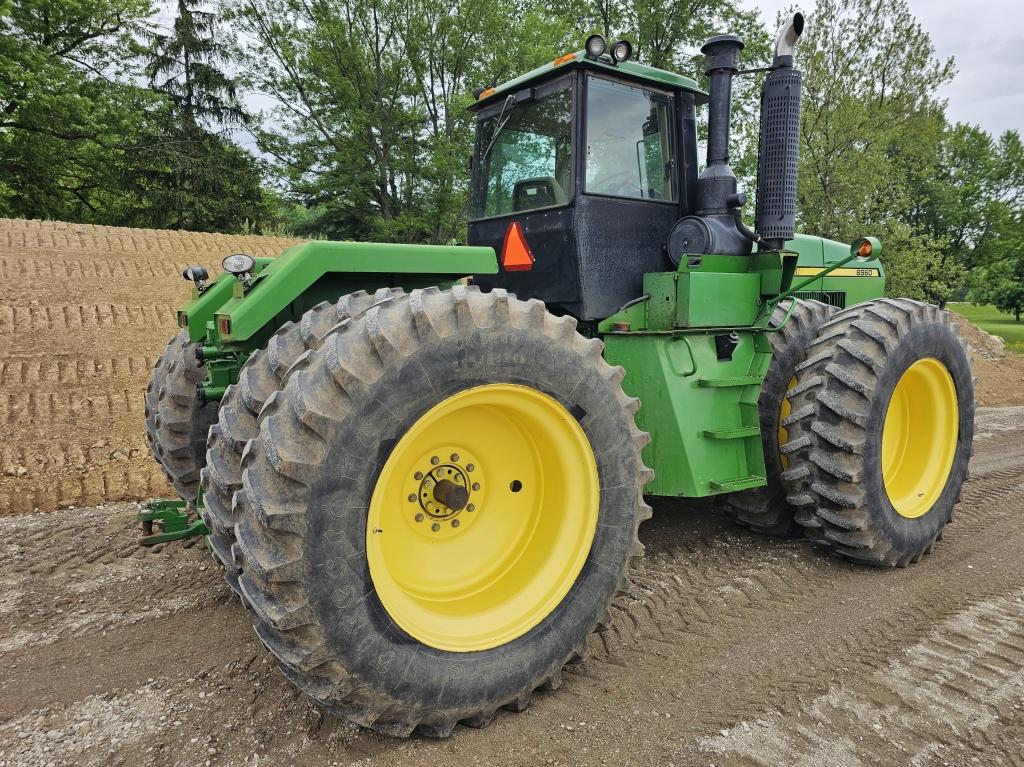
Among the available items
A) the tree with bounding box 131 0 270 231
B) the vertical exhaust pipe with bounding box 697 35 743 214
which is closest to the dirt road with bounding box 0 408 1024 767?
the vertical exhaust pipe with bounding box 697 35 743 214

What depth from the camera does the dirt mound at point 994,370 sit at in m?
11.8

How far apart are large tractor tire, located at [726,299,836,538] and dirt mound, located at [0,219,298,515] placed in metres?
4.71

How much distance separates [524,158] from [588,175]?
0.51m

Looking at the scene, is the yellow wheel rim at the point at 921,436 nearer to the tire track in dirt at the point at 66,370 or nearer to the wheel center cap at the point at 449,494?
the wheel center cap at the point at 449,494

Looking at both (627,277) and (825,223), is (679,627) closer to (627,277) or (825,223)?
(627,277)

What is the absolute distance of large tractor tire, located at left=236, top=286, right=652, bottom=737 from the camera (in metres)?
2.06

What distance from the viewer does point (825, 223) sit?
15969 millimetres

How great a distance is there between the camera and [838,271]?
6.21 metres

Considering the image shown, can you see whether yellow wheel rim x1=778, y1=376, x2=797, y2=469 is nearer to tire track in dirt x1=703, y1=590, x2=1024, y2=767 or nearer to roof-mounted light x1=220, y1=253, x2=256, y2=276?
tire track in dirt x1=703, y1=590, x2=1024, y2=767

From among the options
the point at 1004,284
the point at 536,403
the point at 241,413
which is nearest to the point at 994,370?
the point at 536,403

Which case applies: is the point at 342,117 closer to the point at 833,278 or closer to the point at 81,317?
the point at 81,317

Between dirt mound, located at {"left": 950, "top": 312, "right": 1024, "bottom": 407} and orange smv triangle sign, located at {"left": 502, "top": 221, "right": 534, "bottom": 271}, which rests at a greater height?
orange smv triangle sign, located at {"left": 502, "top": 221, "right": 534, "bottom": 271}

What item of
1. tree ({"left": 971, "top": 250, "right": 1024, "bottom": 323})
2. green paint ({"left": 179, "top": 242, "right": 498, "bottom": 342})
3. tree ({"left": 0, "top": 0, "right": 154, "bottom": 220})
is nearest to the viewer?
green paint ({"left": 179, "top": 242, "right": 498, "bottom": 342})

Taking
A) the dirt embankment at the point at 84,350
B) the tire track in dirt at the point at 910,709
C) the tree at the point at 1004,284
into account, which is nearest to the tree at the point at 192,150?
the dirt embankment at the point at 84,350
